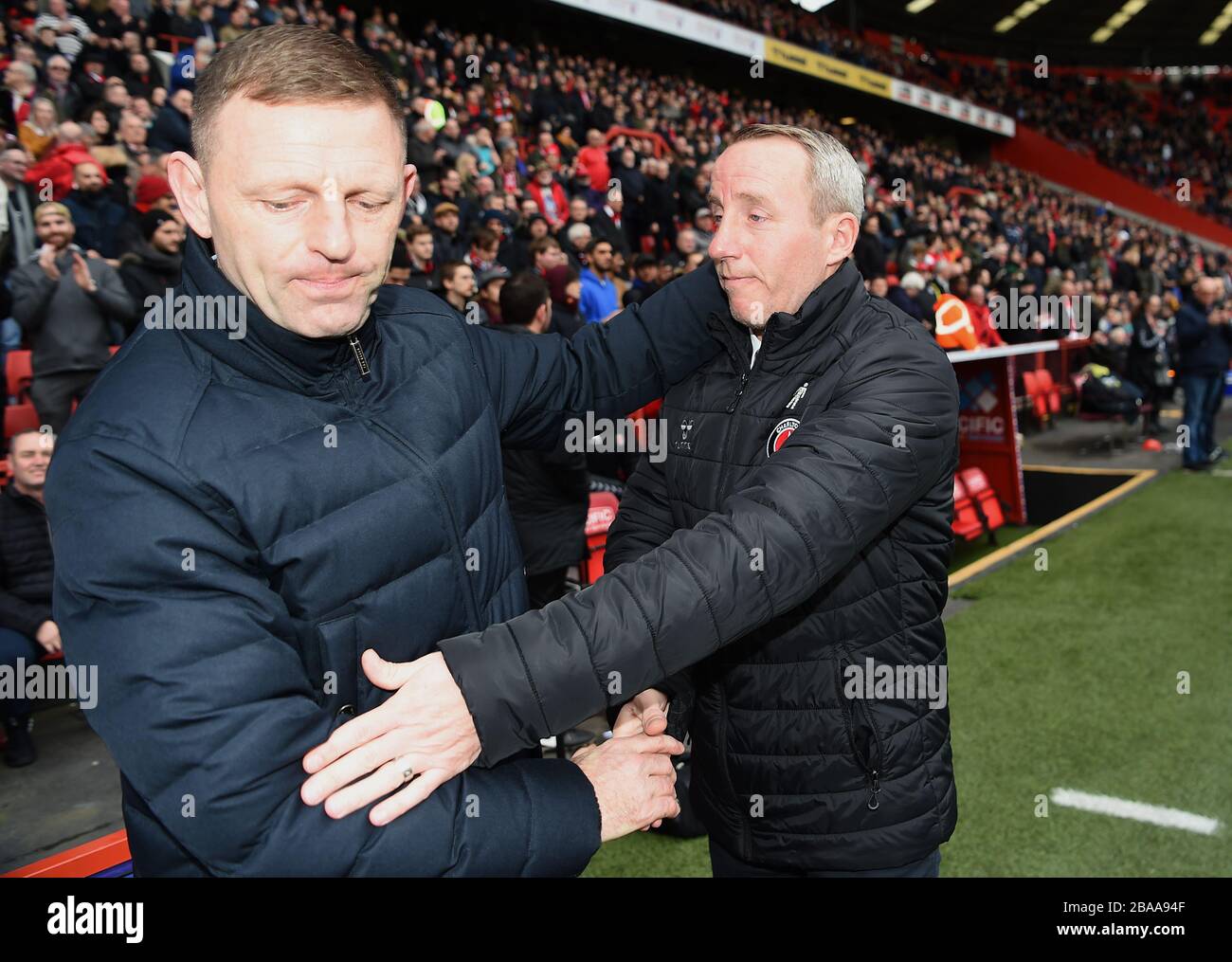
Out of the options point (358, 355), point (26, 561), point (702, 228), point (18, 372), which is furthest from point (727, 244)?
point (702, 228)

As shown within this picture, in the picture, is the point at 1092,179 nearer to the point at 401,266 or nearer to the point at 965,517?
the point at 965,517

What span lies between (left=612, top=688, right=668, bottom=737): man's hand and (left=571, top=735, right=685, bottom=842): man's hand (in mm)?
46

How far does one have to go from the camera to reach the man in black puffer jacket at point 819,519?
160cm

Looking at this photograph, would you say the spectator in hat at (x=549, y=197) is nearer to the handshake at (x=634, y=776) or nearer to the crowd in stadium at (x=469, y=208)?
the crowd in stadium at (x=469, y=208)

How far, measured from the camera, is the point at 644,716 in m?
1.67

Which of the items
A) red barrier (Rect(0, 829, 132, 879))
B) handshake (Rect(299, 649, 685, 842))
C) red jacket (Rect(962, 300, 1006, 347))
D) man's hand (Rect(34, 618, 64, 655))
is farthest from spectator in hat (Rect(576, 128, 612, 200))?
handshake (Rect(299, 649, 685, 842))

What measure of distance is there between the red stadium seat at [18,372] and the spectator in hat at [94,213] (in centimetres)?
109

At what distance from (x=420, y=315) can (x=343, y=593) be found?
1.72 ft

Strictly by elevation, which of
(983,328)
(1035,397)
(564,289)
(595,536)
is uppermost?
(564,289)

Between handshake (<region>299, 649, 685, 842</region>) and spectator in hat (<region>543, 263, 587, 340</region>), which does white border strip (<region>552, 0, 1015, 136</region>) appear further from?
handshake (<region>299, 649, 685, 842</region>)

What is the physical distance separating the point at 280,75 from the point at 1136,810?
4.03 metres

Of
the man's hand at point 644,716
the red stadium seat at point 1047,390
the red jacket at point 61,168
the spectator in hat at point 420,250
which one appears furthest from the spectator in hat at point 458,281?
the red stadium seat at point 1047,390
